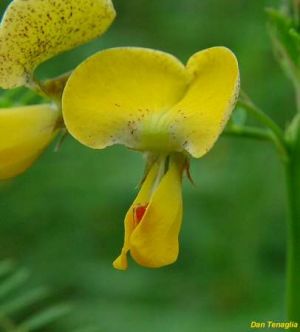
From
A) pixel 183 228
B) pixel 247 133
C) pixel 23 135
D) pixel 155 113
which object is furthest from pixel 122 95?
pixel 183 228

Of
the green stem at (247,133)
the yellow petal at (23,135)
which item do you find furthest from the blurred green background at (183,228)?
the yellow petal at (23,135)

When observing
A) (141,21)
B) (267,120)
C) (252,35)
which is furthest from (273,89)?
(267,120)

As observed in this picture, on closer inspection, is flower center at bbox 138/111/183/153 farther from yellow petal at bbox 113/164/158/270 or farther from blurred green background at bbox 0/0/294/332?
blurred green background at bbox 0/0/294/332

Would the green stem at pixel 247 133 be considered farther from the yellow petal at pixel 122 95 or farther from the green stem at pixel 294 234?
the yellow petal at pixel 122 95

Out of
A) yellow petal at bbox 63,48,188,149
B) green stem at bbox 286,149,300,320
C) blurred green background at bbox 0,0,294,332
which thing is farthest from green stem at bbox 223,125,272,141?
blurred green background at bbox 0,0,294,332

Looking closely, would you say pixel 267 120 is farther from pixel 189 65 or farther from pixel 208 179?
pixel 208 179
